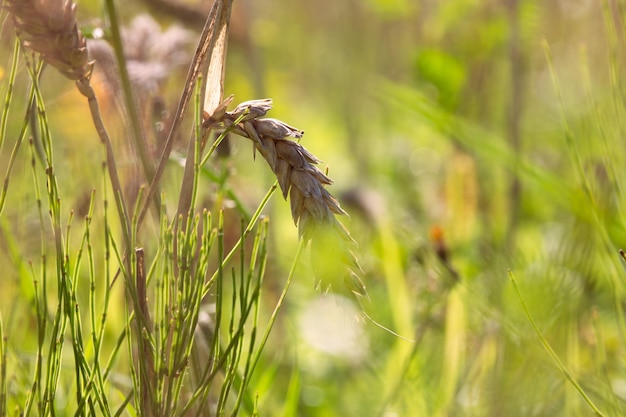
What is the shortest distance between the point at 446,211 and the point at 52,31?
1.41m

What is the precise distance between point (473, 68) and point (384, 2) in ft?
2.36

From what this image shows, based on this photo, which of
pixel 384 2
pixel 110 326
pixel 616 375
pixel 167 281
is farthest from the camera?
pixel 384 2

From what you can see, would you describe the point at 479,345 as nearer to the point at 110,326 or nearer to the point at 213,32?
the point at 110,326

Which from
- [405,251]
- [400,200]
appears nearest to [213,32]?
[405,251]

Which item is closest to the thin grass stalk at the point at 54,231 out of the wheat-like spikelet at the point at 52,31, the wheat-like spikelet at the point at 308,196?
the wheat-like spikelet at the point at 52,31

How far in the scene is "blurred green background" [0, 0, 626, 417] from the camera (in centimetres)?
96

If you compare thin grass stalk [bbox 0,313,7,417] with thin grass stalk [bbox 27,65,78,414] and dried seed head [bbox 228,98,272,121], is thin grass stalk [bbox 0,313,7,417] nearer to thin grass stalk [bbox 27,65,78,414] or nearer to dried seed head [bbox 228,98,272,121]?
thin grass stalk [bbox 27,65,78,414]

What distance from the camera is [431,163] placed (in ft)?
8.87

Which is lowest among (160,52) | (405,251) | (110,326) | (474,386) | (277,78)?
(474,386)

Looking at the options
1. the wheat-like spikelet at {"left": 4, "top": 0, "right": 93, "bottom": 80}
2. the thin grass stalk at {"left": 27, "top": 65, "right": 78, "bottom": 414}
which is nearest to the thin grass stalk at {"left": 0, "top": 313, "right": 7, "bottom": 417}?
the thin grass stalk at {"left": 27, "top": 65, "right": 78, "bottom": 414}

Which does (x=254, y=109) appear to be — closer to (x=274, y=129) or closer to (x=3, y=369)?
(x=274, y=129)

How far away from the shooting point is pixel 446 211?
1908mm

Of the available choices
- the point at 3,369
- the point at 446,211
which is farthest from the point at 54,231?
the point at 446,211

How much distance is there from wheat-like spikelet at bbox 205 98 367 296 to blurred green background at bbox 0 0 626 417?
68mm
